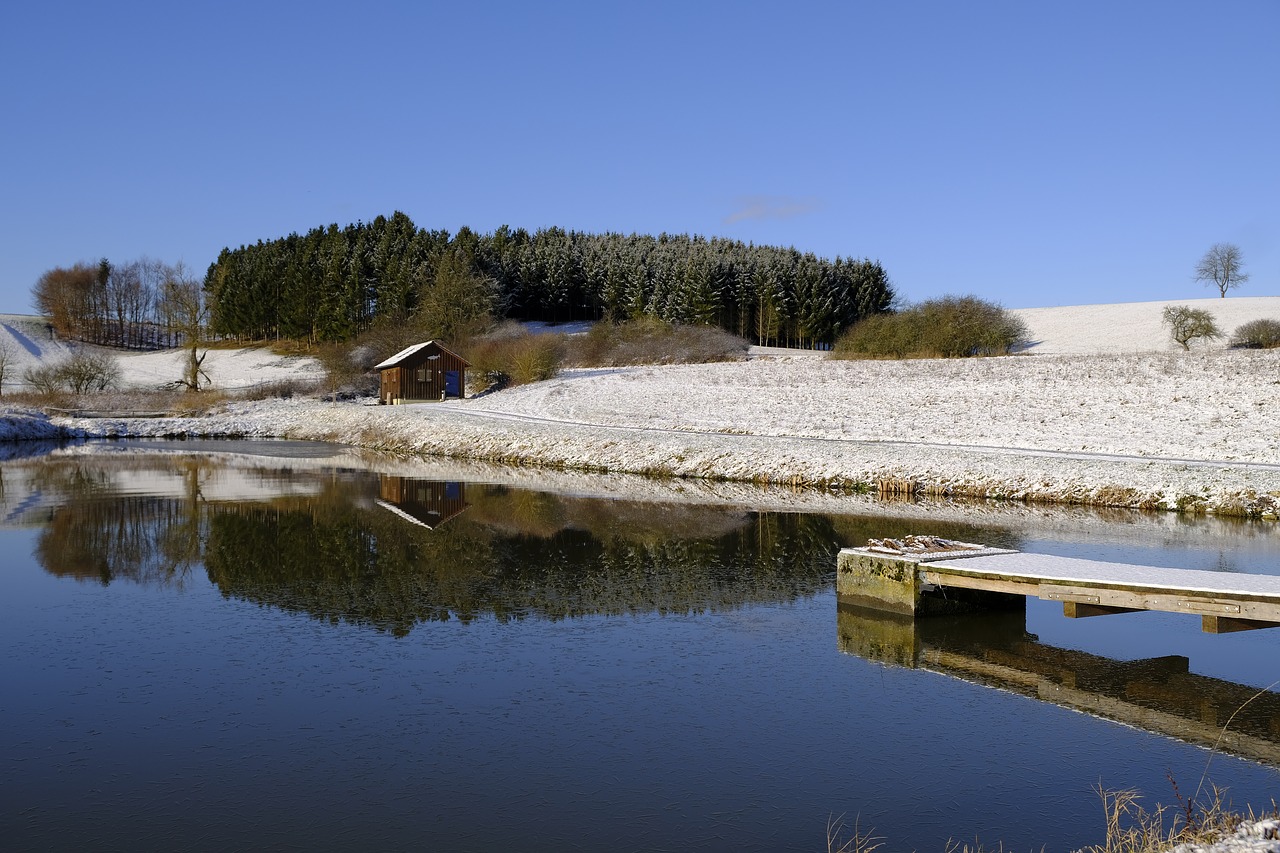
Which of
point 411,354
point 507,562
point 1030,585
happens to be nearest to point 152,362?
point 411,354

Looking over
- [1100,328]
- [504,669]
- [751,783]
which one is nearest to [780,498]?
[504,669]

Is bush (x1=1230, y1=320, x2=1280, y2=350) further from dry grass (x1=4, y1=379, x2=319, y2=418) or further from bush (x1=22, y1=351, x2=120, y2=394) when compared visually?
bush (x1=22, y1=351, x2=120, y2=394)

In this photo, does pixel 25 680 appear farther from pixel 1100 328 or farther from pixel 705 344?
pixel 1100 328

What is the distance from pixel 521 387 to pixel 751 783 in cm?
5067

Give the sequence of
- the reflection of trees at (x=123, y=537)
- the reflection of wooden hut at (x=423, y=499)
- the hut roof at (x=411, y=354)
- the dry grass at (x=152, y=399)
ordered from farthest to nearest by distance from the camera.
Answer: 1. the dry grass at (x=152, y=399)
2. the hut roof at (x=411, y=354)
3. the reflection of wooden hut at (x=423, y=499)
4. the reflection of trees at (x=123, y=537)

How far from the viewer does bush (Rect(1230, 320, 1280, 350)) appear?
167 feet

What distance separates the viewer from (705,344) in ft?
226

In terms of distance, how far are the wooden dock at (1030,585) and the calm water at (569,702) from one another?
46 centimetres

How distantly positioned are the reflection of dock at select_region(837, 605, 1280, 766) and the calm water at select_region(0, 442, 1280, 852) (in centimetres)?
5

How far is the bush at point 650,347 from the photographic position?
6756 centimetres

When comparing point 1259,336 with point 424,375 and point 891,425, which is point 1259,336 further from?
point 424,375

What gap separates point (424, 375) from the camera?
59.9 meters

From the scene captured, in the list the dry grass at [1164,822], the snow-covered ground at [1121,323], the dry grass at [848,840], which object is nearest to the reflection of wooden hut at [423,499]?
the dry grass at [848,840]

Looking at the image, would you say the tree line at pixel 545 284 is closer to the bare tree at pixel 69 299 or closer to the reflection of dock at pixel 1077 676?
the bare tree at pixel 69 299
